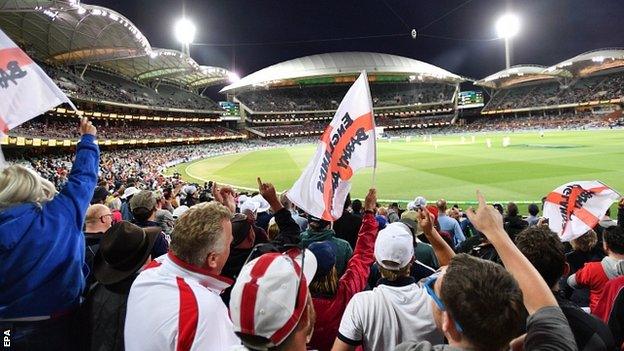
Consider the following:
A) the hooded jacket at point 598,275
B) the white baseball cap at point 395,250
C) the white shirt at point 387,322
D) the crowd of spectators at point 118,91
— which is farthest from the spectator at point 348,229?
the crowd of spectators at point 118,91

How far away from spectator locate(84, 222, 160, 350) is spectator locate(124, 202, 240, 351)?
1.30 feet

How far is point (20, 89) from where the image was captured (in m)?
4.22

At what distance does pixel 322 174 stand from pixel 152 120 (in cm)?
7885

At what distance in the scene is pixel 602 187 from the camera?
6105 mm

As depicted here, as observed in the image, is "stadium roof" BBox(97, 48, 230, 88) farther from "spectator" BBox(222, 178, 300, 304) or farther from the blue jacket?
the blue jacket

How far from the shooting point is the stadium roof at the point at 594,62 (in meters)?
78.5

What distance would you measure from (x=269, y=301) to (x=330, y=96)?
404 ft

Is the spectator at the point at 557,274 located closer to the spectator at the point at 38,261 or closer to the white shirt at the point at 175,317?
the white shirt at the point at 175,317

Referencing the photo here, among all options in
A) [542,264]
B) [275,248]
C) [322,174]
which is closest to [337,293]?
[275,248]

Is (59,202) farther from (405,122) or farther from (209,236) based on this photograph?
(405,122)

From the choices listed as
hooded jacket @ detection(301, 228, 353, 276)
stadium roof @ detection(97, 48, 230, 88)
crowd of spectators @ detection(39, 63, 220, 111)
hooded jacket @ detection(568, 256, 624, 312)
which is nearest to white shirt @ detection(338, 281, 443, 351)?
hooded jacket @ detection(301, 228, 353, 276)

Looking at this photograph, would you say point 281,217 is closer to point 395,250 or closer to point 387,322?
point 395,250

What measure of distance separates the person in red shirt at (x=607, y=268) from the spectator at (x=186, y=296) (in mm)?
3431

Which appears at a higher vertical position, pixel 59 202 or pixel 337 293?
pixel 59 202
